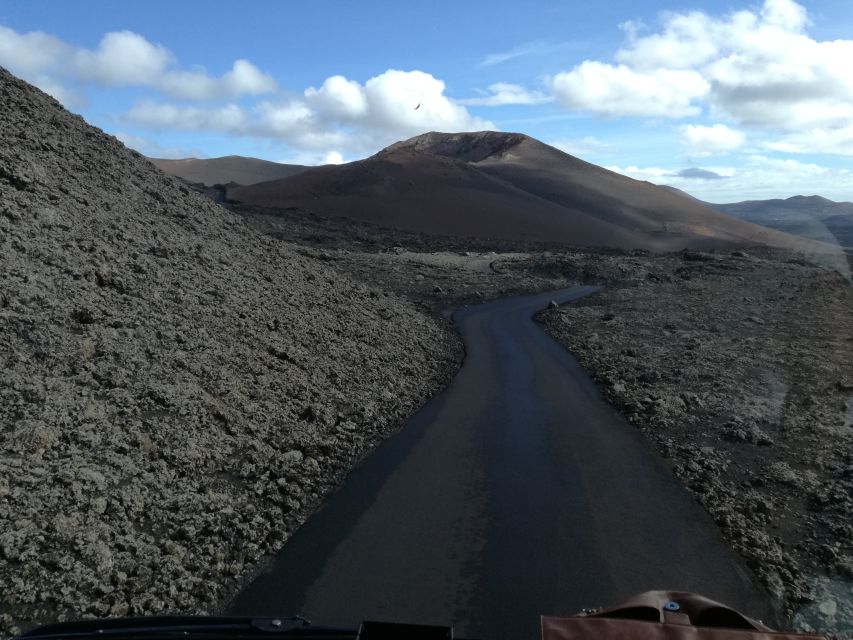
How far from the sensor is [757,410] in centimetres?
1095

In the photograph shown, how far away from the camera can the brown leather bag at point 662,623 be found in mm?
2484

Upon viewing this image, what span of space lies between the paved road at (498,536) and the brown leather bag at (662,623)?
2.44 meters

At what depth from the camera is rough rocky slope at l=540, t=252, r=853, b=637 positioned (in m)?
6.14

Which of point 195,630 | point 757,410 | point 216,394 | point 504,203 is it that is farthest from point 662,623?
point 504,203

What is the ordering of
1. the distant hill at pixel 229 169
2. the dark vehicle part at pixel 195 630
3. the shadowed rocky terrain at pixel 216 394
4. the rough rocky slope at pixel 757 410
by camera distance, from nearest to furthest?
the dark vehicle part at pixel 195 630 < the shadowed rocky terrain at pixel 216 394 < the rough rocky slope at pixel 757 410 < the distant hill at pixel 229 169

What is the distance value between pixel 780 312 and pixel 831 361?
9747mm

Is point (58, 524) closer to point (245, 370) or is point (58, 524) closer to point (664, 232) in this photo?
point (245, 370)

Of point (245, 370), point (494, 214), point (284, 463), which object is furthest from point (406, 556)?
point (494, 214)

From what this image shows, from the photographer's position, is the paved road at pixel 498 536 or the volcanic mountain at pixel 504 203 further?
the volcanic mountain at pixel 504 203

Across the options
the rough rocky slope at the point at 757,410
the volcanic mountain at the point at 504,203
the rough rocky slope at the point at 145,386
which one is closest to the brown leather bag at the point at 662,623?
the rough rocky slope at the point at 757,410

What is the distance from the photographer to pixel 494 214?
72062 mm

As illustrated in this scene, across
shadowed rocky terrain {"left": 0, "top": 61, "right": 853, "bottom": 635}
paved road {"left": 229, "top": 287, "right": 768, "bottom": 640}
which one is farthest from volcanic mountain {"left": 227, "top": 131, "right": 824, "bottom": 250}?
paved road {"left": 229, "top": 287, "right": 768, "bottom": 640}

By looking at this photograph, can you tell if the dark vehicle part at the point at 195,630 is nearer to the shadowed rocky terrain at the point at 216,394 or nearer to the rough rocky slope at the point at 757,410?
the shadowed rocky terrain at the point at 216,394

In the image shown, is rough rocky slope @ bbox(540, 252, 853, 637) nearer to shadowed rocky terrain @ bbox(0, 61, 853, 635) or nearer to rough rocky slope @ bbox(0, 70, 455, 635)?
shadowed rocky terrain @ bbox(0, 61, 853, 635)
